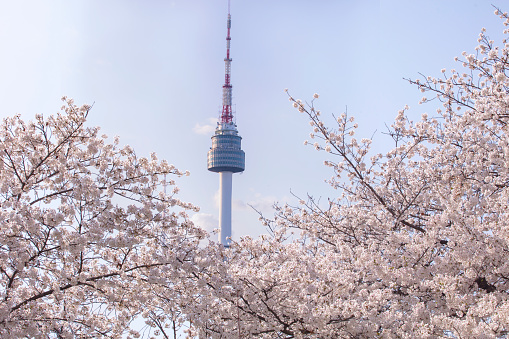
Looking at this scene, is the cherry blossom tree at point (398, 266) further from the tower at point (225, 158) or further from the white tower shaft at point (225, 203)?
the white tower shaft at point (225, 203)

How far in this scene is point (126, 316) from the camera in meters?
8.30

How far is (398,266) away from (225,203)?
356 feet

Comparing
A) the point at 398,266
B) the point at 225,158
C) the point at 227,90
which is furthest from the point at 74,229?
the point at 225,158

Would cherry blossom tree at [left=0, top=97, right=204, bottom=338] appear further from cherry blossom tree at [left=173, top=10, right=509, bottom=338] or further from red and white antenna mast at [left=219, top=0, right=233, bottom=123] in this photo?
red and white antenna mast at [left=219, top=0, right=233, bottom=123]

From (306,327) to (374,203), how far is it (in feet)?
9.96

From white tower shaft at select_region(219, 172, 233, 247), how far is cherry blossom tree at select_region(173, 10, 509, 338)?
105 meters

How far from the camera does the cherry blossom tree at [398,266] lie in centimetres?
657

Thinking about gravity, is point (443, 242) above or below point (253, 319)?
above

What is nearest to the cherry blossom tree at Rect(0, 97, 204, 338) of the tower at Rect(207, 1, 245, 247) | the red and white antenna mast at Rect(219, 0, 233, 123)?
the red and white antenna mast at Rect(219, 0, 233, 123)

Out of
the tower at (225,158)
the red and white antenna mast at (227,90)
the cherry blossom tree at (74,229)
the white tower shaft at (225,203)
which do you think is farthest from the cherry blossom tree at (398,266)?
the white tower shaft at (225,203)

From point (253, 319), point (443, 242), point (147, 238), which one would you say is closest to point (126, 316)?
point (147, 238)

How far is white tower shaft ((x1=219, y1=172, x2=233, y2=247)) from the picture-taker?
114 metres

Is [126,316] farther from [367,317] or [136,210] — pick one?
[367,317]

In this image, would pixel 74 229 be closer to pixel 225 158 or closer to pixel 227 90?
pixel 227 90
